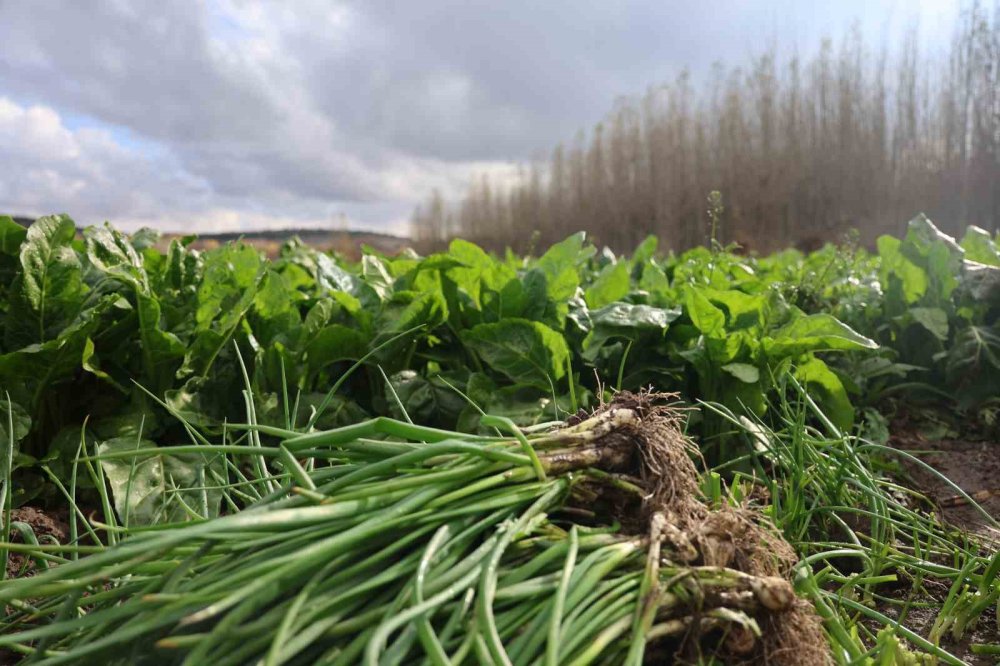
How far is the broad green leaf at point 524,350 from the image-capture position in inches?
79.6

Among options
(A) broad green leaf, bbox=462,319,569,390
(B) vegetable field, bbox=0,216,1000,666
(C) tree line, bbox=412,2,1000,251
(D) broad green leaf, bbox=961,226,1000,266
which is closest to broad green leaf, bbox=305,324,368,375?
(B) vegetable field, bbox=0,216,1000,666

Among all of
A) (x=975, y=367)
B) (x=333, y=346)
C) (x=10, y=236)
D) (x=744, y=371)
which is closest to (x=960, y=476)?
(x=975, y=367)

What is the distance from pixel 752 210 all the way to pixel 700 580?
14.8 m

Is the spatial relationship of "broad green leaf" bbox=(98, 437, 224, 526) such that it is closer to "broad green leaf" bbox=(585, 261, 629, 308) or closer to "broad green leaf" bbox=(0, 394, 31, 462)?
"broad green leaf" bbox=(0, 394, 31, 462)

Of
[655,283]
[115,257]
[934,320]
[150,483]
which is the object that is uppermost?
[115,257]

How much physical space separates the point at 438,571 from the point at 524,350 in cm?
125

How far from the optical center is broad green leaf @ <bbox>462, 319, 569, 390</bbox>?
6.63 ft

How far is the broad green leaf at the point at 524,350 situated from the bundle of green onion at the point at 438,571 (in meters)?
0.97

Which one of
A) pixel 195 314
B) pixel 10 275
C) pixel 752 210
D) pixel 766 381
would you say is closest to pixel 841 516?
pixel 766 381

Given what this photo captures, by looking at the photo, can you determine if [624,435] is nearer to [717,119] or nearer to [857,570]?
[857,570]

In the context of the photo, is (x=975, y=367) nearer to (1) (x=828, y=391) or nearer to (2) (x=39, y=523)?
(1) (x=828, y=391)

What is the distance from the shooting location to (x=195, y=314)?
2.26 meters

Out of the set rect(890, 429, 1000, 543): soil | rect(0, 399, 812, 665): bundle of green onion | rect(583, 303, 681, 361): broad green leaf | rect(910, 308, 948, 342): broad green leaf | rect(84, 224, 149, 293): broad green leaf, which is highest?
rect(84, 224, 149, 293): broad green leaf

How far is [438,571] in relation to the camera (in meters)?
0.82
